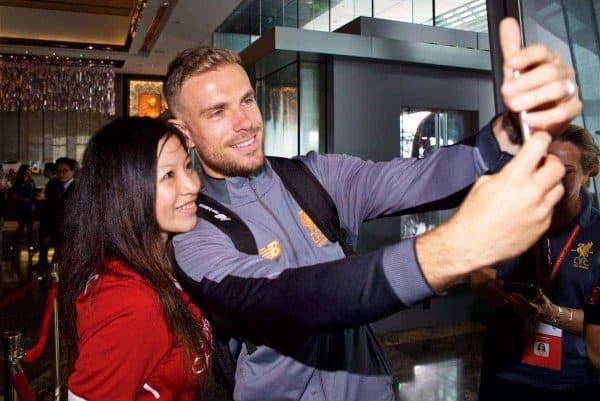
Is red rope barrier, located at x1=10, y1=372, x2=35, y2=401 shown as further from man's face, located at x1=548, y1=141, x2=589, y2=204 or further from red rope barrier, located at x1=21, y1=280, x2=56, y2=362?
man's face, located at x1=548, y1=141, x2=589, y2=204

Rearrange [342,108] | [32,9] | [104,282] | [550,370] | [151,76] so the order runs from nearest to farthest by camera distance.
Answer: [104,282] < [550,370] < [342,108] < [32,9] < [151,76]

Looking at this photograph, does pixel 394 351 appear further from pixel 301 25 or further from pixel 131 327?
pixel 301 25

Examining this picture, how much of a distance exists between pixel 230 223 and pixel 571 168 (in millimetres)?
1119

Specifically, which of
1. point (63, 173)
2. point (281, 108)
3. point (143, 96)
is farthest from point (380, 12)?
point (143, 96)

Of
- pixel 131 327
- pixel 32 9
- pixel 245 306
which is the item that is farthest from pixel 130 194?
pixel 32 9

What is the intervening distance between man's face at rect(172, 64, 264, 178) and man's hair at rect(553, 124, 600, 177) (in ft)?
3.30

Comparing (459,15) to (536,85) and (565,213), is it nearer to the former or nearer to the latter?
(565,213)

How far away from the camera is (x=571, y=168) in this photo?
1718mm

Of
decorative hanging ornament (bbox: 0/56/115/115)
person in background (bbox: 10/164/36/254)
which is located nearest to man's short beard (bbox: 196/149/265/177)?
person in background (bbox: 10/164/36/254)

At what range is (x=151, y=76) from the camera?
16688 millimetres

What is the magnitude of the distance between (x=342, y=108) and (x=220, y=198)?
3919mm

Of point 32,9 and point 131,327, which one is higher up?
point 32,9

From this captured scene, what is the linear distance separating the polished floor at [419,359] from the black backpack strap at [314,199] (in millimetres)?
2291

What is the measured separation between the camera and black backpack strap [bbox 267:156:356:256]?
1562mm
